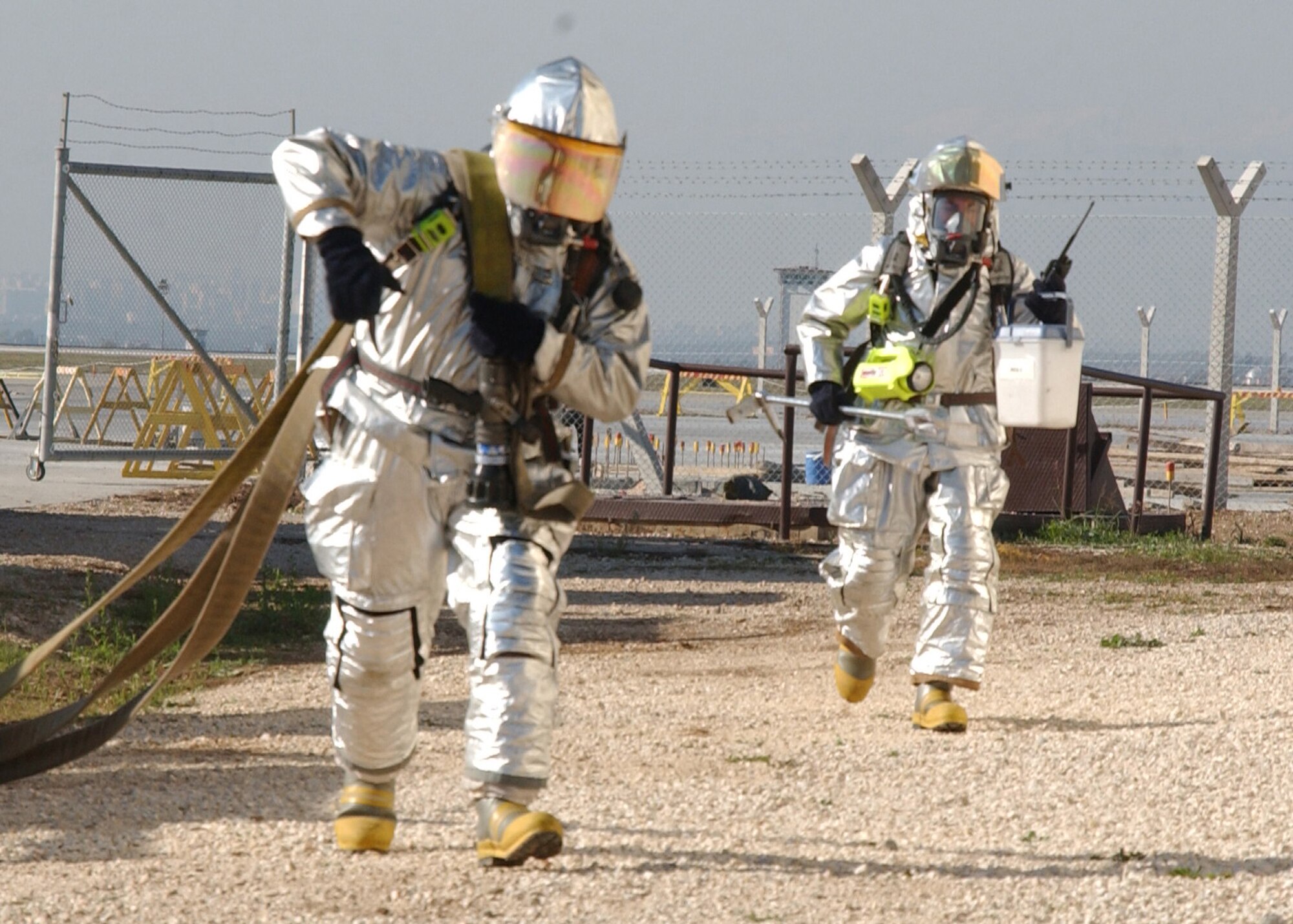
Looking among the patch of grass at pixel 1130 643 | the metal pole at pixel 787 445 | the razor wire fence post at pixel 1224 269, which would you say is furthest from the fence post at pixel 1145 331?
the patch of grass at pixel 1130 643

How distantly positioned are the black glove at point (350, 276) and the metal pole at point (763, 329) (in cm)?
1281

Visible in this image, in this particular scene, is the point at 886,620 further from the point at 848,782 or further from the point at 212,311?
the point at 212,311

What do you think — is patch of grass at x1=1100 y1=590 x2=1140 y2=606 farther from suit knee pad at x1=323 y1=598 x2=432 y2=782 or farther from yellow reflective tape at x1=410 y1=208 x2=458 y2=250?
yellow reflective tape at x1=410 y1=208 x2=458 y2=250

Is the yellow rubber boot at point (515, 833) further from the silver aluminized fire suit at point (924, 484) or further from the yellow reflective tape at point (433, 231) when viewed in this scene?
the silver aluminized fire suit at point (924, 484)

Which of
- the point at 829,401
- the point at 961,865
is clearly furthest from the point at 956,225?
the point at 961,865

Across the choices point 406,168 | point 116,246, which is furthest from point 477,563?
point 116,246

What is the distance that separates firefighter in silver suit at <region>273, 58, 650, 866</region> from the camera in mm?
3982

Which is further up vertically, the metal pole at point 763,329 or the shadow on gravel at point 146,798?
the metal pole at point 763,329

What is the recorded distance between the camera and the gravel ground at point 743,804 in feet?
12.7

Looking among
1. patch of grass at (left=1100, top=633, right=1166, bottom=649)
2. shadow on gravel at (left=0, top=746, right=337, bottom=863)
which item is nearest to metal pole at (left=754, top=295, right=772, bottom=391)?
patch of grass at (left=1100, top=633, right=1166, bottom=649)

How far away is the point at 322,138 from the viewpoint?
4027mm

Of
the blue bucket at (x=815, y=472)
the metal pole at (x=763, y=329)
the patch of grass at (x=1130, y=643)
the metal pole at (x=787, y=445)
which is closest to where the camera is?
the patch of grass at (x=1130, y=643)

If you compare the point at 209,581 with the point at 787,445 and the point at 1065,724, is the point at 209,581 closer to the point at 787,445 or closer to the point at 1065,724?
the point at 1065,724

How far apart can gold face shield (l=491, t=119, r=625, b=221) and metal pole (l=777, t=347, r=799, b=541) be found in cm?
762
